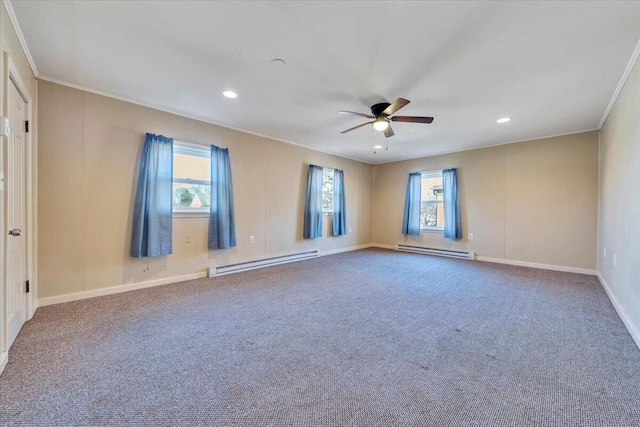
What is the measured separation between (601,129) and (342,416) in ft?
18.8

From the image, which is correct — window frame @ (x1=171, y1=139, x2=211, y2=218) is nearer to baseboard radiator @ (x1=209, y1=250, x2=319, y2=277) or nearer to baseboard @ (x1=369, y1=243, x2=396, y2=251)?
baseboard radiator @ (x1=209, y1=250, x2=319, y2=277)

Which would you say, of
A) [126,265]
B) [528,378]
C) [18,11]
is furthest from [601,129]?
[126,265]

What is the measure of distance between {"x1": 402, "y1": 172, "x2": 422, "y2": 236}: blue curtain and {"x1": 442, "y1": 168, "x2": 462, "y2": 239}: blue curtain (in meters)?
0.67

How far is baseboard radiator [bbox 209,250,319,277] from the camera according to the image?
172 inches

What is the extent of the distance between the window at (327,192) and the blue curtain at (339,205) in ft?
0.27

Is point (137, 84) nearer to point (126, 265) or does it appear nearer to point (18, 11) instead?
point (18, 11)

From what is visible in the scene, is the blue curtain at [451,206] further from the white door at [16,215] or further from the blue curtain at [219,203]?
the white door at [16,215]

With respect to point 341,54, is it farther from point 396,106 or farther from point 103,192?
point 103,192

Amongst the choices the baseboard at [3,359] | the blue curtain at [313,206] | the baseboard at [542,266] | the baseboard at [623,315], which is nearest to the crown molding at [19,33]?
the baseboard at [3,359]

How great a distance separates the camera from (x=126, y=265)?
3.51 meters

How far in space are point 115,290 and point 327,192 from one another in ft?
14.6

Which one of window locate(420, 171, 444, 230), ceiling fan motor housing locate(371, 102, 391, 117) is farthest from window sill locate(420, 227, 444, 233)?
ceiling fan motor housing locate(371, 102, 391, 117)

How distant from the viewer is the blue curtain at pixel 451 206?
5.93 metres

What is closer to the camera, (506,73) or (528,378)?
(528,378)
